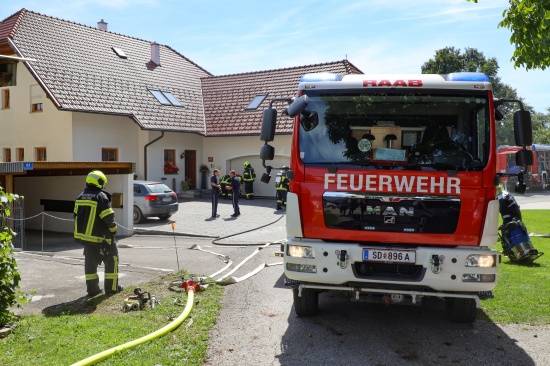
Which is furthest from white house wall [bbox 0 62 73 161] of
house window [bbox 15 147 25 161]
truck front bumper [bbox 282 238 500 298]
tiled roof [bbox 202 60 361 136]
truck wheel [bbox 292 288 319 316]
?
truck front bumper [bbox 282 238 500 298]

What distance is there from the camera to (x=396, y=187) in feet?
19.2

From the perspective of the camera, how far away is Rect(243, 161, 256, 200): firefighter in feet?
80.2

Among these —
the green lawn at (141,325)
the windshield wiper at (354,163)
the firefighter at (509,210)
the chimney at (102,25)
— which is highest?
the chimney at (102,25)

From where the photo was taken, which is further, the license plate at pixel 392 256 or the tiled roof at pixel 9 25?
the tiled roof at pixel 9 25

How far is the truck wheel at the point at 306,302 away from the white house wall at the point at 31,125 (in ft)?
58.5

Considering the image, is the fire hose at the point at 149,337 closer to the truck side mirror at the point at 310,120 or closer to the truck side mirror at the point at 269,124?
the truck side mirror at the point at 269,124

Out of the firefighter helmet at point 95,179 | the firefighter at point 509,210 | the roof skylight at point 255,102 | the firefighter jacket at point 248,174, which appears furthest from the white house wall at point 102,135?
the firefighter at point 509,210

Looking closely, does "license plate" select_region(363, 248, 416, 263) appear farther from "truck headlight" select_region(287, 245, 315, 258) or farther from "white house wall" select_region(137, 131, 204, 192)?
"white house wall" select_region(137, 131, 204, 192)

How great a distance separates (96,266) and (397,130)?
468cm

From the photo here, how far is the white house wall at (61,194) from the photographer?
15.7 meters

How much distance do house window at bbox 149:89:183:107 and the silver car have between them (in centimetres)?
895

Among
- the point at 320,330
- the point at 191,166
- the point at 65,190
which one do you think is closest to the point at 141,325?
the point at 320,330

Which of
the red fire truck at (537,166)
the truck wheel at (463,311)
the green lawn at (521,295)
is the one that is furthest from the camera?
the red fire truck at (537,166)

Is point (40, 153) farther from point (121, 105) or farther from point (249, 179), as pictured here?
point (249, 179)
